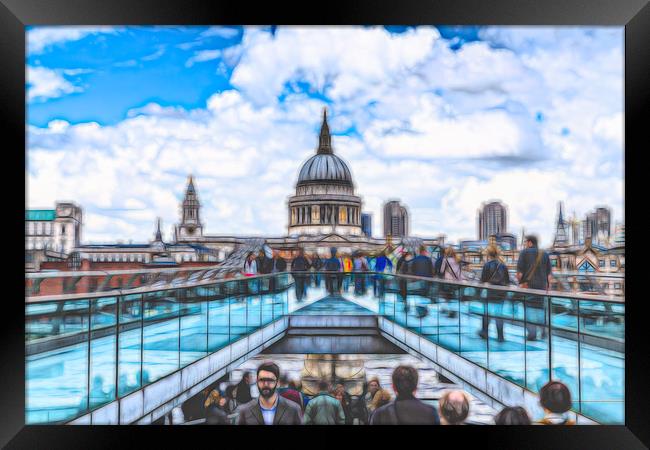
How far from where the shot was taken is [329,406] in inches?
272

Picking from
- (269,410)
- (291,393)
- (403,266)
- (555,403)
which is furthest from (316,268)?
(555,403)

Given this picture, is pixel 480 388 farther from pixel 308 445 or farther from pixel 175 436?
pixel 175 436

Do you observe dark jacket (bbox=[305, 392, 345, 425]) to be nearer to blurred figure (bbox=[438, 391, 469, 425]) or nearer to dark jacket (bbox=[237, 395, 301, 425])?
dark jacket (bbox=[237, 395, 301, 425])

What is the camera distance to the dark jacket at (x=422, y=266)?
871cm

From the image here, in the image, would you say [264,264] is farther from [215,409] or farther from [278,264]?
[215,409]

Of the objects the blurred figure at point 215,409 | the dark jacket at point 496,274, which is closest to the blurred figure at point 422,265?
the dark jacket at point 496,274

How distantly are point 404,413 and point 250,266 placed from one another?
14.3ft

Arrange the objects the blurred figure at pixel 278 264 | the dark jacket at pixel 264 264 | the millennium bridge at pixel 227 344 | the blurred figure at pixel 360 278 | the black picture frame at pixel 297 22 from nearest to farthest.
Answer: the black picture frame at pixel 297 22 → the millennium bridge at pixel 227 344 → the dark jacket at pixel 264 264 → the blurred figure at pixel 360 278 → the blurred figure at pixel 278 264

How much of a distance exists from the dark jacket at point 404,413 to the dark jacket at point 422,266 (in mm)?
2378

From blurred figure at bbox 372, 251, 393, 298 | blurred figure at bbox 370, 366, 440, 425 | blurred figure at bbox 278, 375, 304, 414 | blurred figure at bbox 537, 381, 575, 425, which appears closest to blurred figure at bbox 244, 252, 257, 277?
blurred figure at bbox 372, 251, 393, 298

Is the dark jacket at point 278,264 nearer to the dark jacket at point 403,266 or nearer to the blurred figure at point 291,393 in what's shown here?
the dark jacket at point 403,266

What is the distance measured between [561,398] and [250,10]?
5.24 metres

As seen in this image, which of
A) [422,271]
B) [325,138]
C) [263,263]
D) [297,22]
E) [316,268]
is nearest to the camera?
[297,22]

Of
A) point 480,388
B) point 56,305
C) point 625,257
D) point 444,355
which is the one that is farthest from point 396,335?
point 56,305
